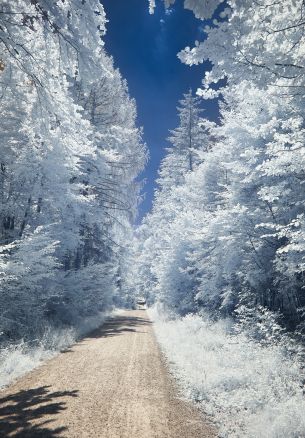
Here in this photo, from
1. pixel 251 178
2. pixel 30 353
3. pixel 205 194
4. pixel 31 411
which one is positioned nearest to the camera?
pixel 31 411

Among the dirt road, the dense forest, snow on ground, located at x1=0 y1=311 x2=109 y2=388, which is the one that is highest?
the dense forest

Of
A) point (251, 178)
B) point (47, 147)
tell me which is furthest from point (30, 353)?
point (251, 178)

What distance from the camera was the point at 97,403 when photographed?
697 cm

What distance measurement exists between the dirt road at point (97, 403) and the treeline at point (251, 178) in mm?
4299

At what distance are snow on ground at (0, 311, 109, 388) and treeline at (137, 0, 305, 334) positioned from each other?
6841 millimetres

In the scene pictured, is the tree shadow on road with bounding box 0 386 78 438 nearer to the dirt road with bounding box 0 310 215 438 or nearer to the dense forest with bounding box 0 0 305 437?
the dirt road with bounding box 0 310 215 438

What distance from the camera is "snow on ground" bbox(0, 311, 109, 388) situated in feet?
28.9

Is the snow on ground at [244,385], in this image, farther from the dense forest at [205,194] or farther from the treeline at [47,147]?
the treeline at [47,147]

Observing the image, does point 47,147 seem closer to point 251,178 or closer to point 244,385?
point 251,178

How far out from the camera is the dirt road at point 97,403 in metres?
5.68

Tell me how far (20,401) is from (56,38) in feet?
25.4

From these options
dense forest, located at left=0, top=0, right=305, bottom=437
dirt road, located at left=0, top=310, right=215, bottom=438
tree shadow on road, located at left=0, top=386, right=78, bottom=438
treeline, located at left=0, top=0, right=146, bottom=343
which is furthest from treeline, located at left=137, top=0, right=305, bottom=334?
tree shadow on road, located at left=0, top=386, right=78, bottom=438

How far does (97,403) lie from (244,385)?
128 inches

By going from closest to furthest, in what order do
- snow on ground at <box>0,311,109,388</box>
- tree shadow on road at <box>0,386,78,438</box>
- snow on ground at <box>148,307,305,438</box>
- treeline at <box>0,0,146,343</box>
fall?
tree shadow on road at <box>0,386,78,438</box>, snow on ground at <box>148,307,305,438</box>, treeline at <box>0,0,146,343</box>, snow on ground at <box>0,311,109,388</box>
